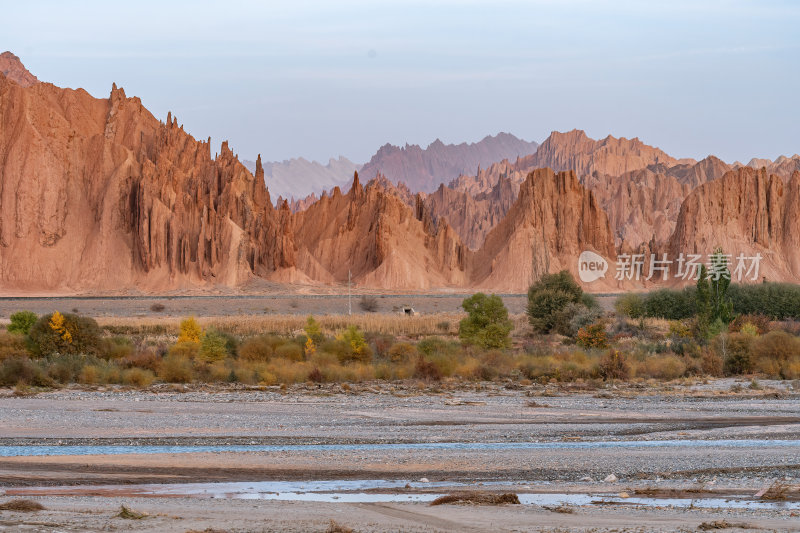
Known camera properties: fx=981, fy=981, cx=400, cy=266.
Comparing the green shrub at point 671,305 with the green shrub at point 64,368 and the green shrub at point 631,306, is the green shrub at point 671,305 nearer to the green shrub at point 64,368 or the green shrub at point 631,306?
the green shrub at point 631,306

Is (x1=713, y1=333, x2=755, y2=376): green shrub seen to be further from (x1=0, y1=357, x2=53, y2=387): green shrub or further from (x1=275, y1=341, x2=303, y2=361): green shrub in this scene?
(x1=0, y1=357, x2=53, y2=387): green shrub

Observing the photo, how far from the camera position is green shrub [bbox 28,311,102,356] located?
3412cm

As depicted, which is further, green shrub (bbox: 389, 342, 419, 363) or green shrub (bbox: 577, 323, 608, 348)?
green shrub (bbox: 577, 323, 608, 348)

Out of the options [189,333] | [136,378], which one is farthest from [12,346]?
[136,378]

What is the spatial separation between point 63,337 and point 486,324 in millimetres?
16861

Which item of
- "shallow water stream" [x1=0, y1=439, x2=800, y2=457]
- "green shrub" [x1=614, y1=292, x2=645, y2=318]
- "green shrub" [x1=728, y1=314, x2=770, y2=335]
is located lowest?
"shallow water stream" [x1=0, y1=439, x2=800, y2=457]

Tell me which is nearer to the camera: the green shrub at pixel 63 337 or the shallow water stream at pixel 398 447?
the shallow water stream at pixel 398 447

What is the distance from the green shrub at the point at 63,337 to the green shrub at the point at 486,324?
14.8m

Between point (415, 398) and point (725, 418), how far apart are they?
8.00m

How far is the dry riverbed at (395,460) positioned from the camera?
11656 mm

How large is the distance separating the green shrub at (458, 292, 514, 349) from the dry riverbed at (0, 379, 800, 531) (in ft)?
43.5

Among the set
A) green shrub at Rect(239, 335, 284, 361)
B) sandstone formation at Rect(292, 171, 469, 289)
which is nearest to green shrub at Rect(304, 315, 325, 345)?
green shrub at Rect(239, 335, 284, 361)

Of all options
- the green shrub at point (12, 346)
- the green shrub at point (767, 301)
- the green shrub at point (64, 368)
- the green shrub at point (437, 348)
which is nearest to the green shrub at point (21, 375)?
the green shrub at point (64, 368)

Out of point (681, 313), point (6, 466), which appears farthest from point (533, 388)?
point (681, 313)
